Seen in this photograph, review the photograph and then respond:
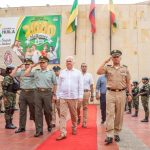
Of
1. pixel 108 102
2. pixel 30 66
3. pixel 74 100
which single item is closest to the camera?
pixel 108 102

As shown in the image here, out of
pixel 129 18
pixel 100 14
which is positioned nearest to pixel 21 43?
pixel 100 14

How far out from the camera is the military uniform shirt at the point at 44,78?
30.5 feet

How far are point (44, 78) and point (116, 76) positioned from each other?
192cm

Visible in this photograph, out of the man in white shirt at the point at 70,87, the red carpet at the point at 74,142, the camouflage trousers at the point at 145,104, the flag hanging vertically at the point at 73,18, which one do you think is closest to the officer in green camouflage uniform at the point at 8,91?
the red carpet at the point at 74,142

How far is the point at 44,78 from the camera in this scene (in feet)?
30.5

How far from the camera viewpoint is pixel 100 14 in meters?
24.3

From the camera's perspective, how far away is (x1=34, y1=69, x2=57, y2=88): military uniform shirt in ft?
30.5

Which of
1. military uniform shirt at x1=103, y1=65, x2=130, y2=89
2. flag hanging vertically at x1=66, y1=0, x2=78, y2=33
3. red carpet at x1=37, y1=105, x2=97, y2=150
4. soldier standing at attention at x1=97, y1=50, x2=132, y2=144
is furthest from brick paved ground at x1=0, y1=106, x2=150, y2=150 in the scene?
flag hanging vertically at x1=66, y1=0, x2=78, y2=33

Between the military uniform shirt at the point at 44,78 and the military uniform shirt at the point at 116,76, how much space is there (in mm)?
1691

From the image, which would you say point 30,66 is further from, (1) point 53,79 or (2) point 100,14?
(2) point 100,14

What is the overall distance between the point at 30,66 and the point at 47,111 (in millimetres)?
1165

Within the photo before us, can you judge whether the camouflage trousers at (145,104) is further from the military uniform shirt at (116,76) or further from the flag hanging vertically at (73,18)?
the flag hanging vertically at (73,18)

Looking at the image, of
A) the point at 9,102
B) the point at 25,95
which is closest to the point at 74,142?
the point at 25,95

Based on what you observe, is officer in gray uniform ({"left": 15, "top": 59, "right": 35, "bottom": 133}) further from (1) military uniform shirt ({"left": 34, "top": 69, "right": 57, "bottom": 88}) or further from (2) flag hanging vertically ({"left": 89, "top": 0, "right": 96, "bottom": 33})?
(2) flag hanging vertically ({"left": 89, "top": 0, "right": 96, "bottom": 33})
